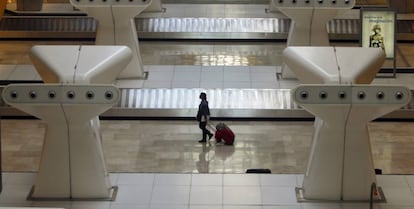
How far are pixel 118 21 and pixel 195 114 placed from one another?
123 inches

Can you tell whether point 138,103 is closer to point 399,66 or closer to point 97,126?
point 97,126

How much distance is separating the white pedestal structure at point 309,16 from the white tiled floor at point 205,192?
229 inches

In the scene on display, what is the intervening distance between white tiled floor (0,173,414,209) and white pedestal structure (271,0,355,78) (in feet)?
19.1

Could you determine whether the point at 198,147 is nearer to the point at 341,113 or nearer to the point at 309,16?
the point at 341,113

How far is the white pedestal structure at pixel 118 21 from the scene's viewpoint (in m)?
18.1

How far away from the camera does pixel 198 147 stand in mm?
15648

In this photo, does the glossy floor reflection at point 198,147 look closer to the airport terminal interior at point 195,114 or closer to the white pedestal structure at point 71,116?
the airport terminal interior at point 195,114

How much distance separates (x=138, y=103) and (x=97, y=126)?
17.6ft

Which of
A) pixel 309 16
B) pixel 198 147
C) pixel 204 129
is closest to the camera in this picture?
pixel 198 147

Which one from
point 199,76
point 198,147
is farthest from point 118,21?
point 198,147

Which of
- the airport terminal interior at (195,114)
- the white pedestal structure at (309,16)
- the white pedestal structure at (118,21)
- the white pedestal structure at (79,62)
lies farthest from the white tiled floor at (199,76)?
the white pedestal structure at (79,62)

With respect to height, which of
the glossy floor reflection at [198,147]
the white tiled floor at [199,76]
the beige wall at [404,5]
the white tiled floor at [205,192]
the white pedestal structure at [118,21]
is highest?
the white pedestal structure at [118,21]

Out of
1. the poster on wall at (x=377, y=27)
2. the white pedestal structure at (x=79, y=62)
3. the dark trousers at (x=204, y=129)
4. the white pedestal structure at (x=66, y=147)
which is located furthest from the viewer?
the poster on wall at (x=377, y=27)

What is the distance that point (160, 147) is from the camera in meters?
15.7
